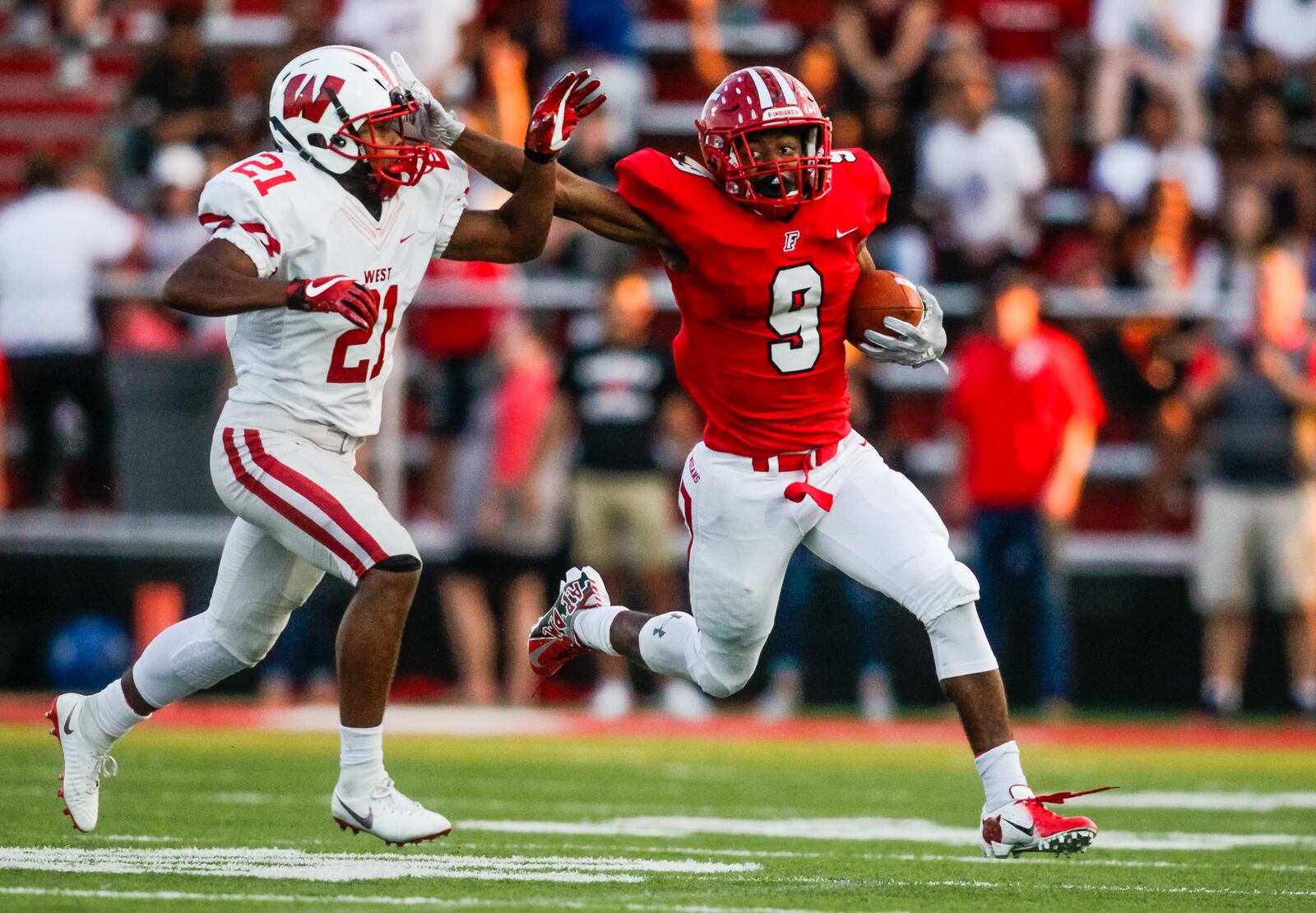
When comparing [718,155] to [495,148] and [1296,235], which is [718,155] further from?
[1296,235]

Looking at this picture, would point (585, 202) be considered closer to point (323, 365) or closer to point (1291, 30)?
point (323, 365)

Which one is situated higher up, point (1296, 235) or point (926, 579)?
point (1296, 235)

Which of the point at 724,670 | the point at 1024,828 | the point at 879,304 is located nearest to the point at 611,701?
the point at 724,670

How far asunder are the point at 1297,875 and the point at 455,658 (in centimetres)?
617

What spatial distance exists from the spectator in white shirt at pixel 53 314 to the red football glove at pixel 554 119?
6.09 meters

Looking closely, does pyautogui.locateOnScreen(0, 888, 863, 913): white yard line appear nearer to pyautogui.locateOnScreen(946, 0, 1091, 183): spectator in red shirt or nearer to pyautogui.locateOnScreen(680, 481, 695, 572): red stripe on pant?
pyautogui.locateOnScreen(680, 481, 695, 572): red stripe on pant

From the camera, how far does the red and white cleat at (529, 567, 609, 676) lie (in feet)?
19.1

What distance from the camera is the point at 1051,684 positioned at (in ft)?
31.6

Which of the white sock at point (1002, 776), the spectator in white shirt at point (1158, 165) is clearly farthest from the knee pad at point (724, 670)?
the spectator in white shirt at point (1158, 165)

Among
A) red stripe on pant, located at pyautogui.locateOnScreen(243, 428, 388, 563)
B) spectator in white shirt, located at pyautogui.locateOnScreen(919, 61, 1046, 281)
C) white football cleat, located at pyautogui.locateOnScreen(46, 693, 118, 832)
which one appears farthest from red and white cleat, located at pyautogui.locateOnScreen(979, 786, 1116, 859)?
spectator in white shirt, located at pyautogui.locateOnScreen(919, 61, 1046, 281)

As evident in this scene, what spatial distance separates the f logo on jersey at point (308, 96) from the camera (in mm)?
4965

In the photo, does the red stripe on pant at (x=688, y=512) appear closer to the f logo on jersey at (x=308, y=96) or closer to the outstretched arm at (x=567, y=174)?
the outstretched arm at (x=567, y=174)

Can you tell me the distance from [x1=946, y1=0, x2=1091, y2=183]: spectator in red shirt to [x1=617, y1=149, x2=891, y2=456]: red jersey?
21.3 ft

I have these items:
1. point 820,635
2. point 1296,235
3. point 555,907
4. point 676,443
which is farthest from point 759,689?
point 555,907
